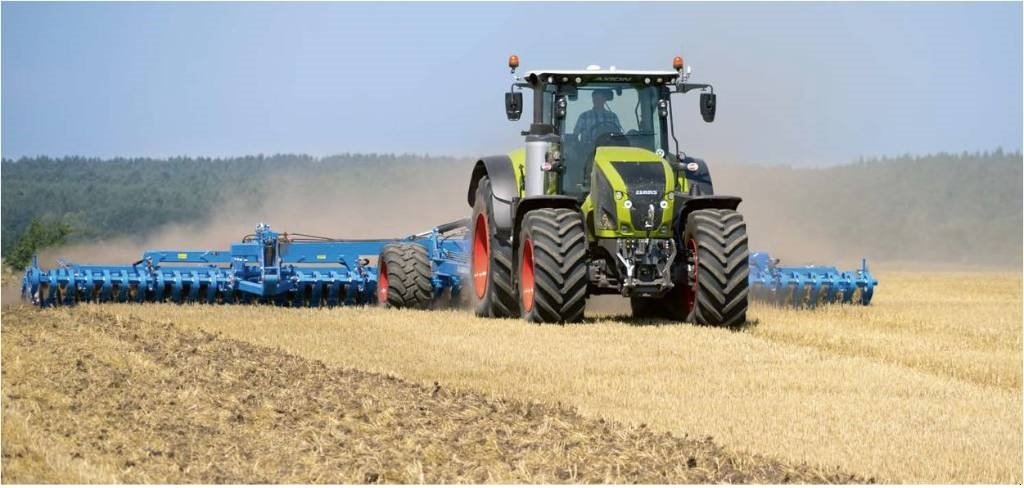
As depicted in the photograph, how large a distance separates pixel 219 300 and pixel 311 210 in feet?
67.9

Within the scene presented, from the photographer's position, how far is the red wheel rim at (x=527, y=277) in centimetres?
1455

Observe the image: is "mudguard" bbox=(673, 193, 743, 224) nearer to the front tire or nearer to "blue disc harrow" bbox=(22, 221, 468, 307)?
the front tire

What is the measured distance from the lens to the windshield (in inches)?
584

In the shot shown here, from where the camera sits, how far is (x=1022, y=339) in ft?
47.7

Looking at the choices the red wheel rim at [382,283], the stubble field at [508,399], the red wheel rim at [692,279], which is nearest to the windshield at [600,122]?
the red wheel rim at [692,279]

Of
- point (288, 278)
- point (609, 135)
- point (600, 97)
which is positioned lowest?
point (288, 278)

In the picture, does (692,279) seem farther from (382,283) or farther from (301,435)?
(301,435)

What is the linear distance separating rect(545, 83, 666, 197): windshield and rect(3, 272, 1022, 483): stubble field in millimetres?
1545

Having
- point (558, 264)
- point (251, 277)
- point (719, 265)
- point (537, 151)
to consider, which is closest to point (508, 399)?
point (558, 264)

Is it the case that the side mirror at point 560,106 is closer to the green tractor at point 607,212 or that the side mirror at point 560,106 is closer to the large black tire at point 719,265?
the green tractor at point 607,212

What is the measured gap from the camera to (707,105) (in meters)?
14.3

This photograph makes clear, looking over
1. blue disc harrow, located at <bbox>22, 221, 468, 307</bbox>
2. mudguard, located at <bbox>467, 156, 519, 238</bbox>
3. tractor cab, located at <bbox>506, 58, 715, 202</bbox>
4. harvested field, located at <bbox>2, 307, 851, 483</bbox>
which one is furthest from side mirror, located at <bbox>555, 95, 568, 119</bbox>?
harvested field, located at <bbox>2, 307, 851, 483</bbox>

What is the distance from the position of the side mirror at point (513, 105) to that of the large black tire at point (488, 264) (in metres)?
1.17

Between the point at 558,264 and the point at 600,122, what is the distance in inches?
65.5
